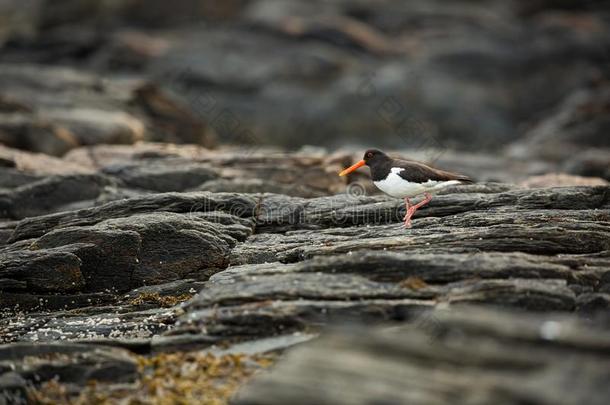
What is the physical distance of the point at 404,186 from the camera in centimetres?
1605

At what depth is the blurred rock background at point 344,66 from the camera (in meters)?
43.6

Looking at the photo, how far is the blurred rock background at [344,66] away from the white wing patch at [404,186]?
2161 centimetres

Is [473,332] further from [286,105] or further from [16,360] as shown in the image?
[286,105]

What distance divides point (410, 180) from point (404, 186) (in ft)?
0.55

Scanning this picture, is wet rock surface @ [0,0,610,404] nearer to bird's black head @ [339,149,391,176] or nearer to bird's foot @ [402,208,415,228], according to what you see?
bird's foot @ [402,208,415,228]

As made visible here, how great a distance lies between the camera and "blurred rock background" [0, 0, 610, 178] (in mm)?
43594

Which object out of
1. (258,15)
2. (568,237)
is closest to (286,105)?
(258,15)

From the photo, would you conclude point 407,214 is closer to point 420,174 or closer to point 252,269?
point 420,174

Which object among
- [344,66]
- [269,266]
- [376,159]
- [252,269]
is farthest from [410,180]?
[344,66]

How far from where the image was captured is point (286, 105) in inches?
1769

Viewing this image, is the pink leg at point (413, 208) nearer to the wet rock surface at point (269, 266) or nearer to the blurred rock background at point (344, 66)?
the wet rock surface at point (269, 266)

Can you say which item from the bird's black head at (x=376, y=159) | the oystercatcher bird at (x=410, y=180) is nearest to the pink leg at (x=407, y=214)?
the oystercatcher bird at (x=410, y=180)

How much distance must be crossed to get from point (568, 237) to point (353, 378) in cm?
678

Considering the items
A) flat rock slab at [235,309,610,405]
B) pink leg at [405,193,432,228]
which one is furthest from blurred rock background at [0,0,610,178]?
flat rock slab at [235,309,610,405]
